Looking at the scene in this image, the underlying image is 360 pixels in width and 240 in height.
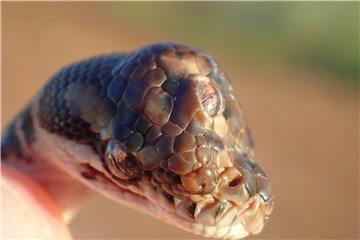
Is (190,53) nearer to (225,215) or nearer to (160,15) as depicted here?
(225,215)

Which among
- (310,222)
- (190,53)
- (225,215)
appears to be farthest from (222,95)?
(310,222)

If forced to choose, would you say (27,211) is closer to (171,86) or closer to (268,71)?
(171,86)

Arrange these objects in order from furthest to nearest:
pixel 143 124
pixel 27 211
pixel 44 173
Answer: pixel 44 173 < pixel 27 211 < pixel 143 124

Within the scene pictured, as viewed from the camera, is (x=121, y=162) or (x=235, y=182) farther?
(x=121, y=162)

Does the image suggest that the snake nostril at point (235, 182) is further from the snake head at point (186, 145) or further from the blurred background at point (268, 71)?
the blurred background at point (268, 71)

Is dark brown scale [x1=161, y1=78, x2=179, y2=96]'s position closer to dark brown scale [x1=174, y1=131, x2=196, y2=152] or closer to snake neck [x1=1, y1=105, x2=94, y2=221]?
dark brown scale [x1=174, y1=131, x2=196, y2=152]

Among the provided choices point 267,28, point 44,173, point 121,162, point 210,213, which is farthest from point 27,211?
point 267,28

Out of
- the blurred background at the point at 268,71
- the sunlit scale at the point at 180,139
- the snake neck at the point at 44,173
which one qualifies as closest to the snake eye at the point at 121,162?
the sunlit scale at the point at 180,139
